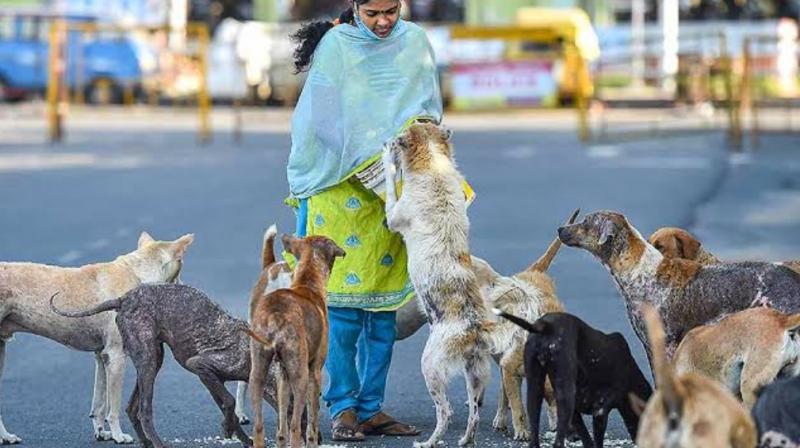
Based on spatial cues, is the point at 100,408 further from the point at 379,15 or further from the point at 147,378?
the point at 379,15

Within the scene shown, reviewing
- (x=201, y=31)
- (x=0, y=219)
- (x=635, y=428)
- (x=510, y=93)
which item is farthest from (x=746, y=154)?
(x=635, y=428)

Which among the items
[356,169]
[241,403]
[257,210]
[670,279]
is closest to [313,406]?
[356,169]

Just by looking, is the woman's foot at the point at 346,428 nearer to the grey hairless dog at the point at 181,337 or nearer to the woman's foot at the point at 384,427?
the woman's foot at the point at 384,427

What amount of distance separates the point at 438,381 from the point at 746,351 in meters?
1.38

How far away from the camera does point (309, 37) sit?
8.52 m

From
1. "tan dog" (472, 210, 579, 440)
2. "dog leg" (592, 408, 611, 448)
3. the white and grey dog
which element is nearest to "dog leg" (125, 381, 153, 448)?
the white and grey dog

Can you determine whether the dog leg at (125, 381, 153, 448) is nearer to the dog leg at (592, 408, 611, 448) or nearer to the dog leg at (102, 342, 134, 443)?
the dog leg at (102, 342, 134, 443)

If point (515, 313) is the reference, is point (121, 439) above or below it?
below

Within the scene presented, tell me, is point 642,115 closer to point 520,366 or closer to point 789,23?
point 789,23

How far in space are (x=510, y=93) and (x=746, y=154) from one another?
6170 millimetres

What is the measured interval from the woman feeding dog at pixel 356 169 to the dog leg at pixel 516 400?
61 centimetres

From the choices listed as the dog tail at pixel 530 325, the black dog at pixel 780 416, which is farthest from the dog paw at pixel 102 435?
the black dog at pixel 780 416

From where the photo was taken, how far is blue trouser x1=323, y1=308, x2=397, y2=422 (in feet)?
27.6

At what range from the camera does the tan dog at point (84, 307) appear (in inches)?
320
